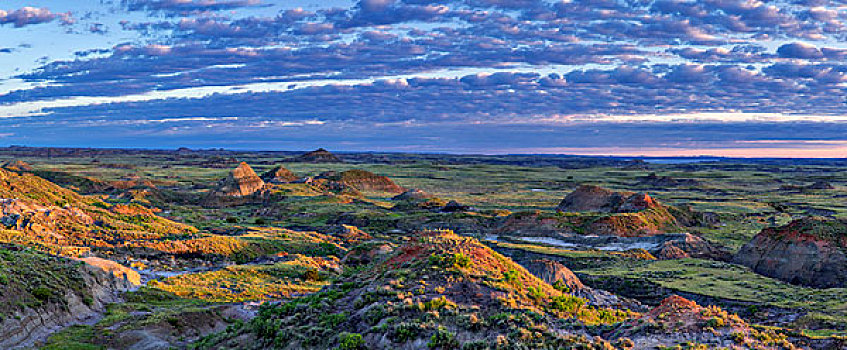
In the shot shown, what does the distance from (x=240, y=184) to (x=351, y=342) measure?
9983cm

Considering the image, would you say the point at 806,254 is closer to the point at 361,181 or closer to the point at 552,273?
the point at 552,273

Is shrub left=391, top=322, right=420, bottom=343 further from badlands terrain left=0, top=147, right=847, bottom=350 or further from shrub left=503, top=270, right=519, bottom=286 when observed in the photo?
shrub left=503, top=270, right=519, bottom=286

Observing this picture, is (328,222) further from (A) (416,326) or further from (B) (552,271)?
(A) (416,326)

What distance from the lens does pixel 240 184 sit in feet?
380

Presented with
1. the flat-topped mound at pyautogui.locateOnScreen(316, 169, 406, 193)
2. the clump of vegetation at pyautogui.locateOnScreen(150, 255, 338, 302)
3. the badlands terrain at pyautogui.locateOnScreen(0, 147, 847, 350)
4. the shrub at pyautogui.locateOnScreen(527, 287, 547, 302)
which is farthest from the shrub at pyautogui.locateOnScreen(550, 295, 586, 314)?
the flat-topped mound at pyautogui.locateOnScreen(316, 169, 406, 193)

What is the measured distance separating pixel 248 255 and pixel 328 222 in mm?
33190

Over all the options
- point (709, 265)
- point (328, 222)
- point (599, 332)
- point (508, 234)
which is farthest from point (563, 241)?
point (599, 332)

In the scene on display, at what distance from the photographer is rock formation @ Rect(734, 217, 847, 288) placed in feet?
148

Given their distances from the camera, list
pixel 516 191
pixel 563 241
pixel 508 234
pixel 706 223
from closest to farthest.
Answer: pixel 563 241 → pixel 508 234 → pixel 706 223 → pixel 516 191

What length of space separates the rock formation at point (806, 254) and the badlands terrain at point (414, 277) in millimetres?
A: 125

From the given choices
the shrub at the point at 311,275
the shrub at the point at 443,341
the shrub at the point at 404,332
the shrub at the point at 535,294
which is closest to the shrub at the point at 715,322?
the shrub at the point at 535,294

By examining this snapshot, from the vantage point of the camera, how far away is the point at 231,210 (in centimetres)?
10438

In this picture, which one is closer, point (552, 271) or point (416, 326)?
point (416, 326)

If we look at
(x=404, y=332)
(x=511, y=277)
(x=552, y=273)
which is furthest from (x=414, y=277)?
(x=552, y=273)
